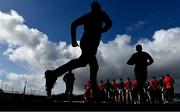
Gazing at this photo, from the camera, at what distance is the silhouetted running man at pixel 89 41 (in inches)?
221

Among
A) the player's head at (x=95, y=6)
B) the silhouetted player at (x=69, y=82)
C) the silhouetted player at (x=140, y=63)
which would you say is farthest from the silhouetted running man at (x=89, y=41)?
the silhouetted player at (x=69, y=82)

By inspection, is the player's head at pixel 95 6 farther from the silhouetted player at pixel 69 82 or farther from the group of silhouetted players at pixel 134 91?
the group of silhouetted players at pixel 134 91

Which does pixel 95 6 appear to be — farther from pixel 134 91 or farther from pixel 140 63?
pixel 134 91

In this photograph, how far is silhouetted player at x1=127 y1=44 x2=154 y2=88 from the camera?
24.9ft

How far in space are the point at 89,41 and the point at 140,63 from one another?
8.15ft

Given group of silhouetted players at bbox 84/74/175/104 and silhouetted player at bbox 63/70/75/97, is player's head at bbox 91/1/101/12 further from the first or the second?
group of silhouetted players at bbox 84/74/175/104

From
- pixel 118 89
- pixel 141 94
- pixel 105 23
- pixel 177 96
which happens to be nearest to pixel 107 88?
pixel 118 89

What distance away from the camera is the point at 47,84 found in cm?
582

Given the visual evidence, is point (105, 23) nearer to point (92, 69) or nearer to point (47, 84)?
point (92, 69)

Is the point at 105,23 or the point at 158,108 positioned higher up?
the point at 105,23

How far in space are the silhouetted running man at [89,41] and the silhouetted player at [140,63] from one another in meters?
1.95

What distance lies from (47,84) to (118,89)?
14.4 metres

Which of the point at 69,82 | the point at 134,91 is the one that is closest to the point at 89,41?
the point at 69,82

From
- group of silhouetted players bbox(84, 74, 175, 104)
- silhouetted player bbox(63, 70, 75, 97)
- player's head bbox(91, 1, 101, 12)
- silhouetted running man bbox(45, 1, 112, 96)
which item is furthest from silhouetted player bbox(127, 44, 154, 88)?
group of silhouetted players bbox(84, 74, 175, 104)
